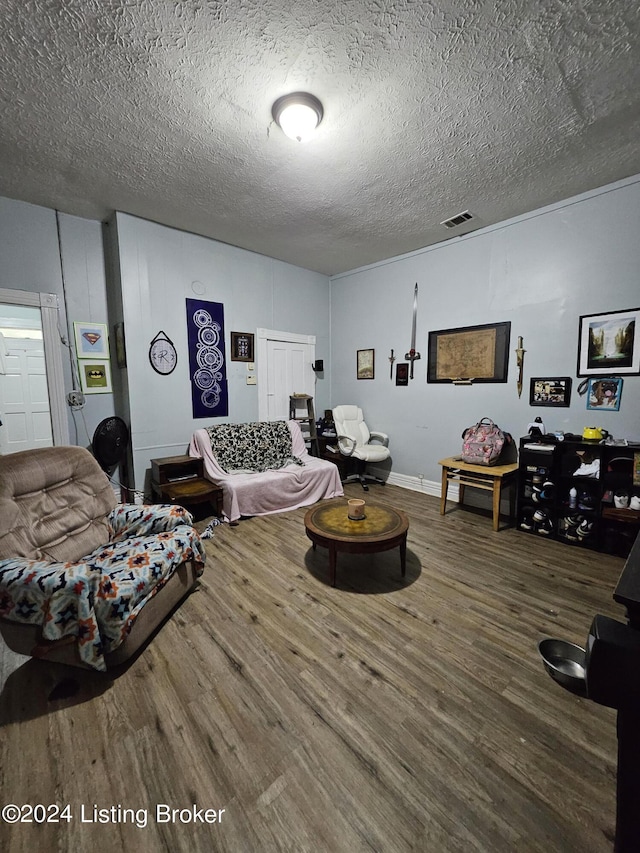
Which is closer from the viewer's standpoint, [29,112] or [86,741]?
[86,741]

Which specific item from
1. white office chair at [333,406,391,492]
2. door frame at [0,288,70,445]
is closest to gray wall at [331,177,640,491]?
white office chair at [333,406,391,492]

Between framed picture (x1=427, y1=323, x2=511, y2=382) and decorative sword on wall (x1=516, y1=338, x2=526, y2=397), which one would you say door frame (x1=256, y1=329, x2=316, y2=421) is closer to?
framed picture (x1=427, y1=323, x2=511, y2=382)

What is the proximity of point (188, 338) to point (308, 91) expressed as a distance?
2.58 meters

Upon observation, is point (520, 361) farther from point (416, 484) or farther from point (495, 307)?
point (416, 484)

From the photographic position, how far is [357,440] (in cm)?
477

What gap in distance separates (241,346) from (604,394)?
3.85m

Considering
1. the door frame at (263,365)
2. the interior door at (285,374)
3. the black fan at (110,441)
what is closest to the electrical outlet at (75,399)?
the black fan at (110,441)

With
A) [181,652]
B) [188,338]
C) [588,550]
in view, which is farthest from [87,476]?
[588,550]

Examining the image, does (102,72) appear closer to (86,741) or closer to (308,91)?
(308,91)

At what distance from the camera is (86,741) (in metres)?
1.28

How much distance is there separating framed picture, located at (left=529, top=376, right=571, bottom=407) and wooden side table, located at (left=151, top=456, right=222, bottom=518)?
3345mm

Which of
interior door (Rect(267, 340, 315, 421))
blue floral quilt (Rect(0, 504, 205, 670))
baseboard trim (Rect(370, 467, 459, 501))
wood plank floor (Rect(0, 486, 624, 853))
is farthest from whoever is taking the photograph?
interior door (Rect(267, 340, 315, 421))

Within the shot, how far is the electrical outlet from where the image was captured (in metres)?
3.40

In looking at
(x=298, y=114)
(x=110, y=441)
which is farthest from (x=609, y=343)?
(x=110, y=441)
